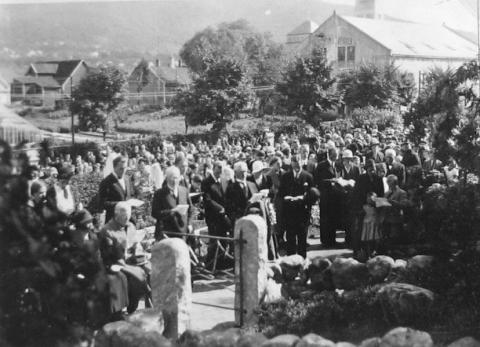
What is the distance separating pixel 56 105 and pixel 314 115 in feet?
64.3

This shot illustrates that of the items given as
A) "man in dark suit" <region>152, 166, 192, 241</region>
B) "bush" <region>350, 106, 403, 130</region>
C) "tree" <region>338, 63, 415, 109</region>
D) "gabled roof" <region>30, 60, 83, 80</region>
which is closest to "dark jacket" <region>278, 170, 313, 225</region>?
"man in dark suit" <region>152, 166, 192, 241</region>

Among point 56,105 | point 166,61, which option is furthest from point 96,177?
point 166,61

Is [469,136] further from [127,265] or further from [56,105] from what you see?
[56,105]

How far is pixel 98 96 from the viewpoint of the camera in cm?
5109

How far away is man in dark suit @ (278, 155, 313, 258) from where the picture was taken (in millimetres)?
12180

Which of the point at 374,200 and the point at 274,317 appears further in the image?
the point at 374,200

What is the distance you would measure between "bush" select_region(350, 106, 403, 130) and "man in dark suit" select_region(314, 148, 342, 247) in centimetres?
2261

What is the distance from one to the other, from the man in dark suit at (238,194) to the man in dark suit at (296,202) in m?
1.05

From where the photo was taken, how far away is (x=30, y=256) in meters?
4.89

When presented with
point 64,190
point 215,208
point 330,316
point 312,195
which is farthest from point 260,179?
point 330,316

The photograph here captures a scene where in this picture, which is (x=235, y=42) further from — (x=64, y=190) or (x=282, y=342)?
(x=282, y=342)

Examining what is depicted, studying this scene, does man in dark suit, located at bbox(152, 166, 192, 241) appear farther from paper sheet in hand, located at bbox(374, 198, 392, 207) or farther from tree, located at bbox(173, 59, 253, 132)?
tree, located at bbox(173, 59, 253, 132)

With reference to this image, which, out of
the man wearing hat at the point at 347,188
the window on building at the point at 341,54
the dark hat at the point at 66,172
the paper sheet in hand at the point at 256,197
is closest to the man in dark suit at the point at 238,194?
the paper sheet in hand at the point at 256,197

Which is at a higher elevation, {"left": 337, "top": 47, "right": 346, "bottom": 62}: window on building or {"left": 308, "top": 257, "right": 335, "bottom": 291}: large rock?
{"left": 337, "top": 47, "right": 346, "bottom": 62}: window on building
